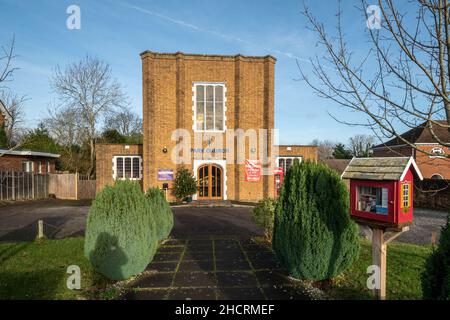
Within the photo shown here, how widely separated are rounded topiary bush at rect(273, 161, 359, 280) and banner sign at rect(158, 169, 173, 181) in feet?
42.8

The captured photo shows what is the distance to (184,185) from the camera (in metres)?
15.9

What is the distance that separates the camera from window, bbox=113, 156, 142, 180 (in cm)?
1744

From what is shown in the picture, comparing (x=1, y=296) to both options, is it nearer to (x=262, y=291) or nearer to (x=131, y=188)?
(x=131, y=188)

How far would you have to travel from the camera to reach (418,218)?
12969 mm

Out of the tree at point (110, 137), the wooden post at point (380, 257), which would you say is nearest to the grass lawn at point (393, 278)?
the wooden post at point (380, 257)

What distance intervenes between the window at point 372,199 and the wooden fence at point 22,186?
2231cm

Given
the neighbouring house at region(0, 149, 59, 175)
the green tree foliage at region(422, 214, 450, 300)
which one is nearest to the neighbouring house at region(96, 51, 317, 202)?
the neighbouring house at region(0, 149, 59, 175)

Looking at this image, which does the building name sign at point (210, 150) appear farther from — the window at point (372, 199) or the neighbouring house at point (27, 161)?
the neighbouring house at point (27, 161)

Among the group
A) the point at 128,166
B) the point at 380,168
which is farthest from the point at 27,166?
the point at 380,168

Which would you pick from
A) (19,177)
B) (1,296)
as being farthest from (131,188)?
(19,177)

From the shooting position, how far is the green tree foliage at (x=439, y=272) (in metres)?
2.64
